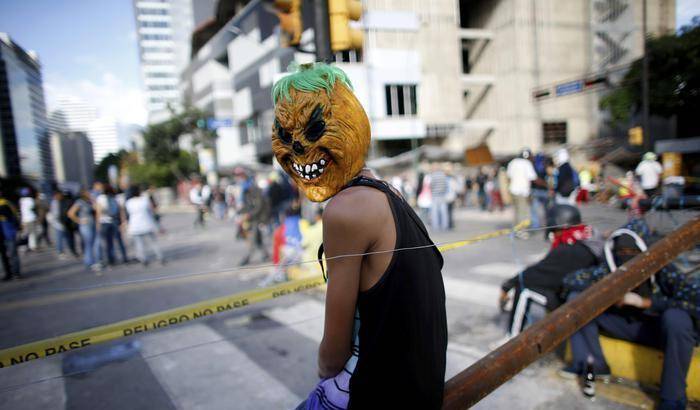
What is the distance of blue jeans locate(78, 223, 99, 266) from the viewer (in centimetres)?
827

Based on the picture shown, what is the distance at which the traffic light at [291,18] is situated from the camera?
4.83 m

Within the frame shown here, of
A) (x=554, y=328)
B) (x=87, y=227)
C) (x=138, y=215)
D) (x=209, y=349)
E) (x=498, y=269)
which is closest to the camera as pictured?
(x=554, y=328)

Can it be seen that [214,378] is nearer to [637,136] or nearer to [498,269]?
[498,269]

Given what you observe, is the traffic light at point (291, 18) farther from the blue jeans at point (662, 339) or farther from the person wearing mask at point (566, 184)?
the person wearing mask at point (566, 184)

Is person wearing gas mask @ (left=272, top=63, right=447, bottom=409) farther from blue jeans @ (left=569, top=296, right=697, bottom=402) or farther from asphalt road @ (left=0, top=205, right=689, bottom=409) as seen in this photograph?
blue jeans @ (left=569, top=296, right=697, bottom=402)

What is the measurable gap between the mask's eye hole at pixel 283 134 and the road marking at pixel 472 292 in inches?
159

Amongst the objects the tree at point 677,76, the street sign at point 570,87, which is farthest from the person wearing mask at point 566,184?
the street sign at point 570,87

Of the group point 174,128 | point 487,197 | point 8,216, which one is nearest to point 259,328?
point 8,216

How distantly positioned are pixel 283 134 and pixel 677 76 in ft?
27.7

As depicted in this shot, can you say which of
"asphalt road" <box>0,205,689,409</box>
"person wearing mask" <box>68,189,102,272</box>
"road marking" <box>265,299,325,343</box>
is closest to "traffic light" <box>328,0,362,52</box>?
"asphalt road" <box>0,205,689,409</box>

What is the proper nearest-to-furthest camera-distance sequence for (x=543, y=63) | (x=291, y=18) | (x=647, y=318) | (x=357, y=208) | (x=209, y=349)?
(x=357, y=208)
(x=647, y=318)
(x=209, y=349)
(x=291, y=18)
(x=543, y=63)

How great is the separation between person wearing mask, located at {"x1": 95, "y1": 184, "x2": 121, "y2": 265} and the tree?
952 centimetres

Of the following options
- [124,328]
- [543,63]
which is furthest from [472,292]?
[543,63]

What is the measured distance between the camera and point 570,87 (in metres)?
12.2
